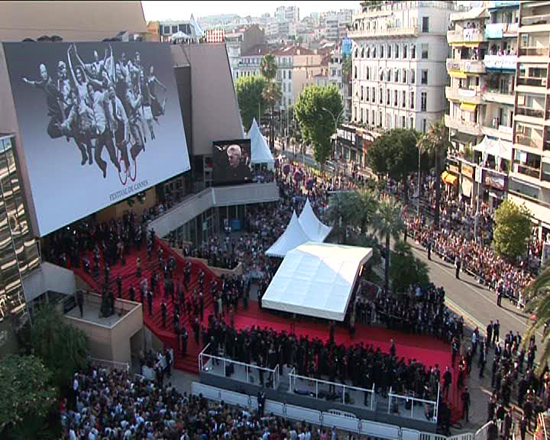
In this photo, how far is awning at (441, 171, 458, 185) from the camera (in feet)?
165

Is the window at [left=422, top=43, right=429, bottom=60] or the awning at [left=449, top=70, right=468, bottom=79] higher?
the window at [left=422, top=43, right=429, bottom=60]

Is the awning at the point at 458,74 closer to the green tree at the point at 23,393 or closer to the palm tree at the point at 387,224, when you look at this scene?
the palm tree at the point at 387,224

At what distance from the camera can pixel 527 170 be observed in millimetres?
39219

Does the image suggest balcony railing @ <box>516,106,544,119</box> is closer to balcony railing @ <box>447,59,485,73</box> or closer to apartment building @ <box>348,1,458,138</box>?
balcony railing @ <box>447,59,485,73</box>

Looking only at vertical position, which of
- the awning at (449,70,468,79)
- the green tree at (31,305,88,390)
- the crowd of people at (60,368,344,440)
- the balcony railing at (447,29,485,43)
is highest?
the balcony railing at (447,29,485,43)

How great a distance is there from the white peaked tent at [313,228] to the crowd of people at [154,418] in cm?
1421

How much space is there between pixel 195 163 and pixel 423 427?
28.1 meters

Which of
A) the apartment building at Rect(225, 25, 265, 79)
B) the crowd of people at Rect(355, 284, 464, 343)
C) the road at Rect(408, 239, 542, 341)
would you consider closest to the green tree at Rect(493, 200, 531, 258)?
the road at Rect(408, 239, 542, 341)

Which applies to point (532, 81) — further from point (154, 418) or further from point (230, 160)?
point (154, 418)

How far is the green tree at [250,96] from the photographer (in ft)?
283

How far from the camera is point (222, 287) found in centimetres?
2958

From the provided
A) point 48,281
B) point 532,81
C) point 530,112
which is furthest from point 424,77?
point 48,281

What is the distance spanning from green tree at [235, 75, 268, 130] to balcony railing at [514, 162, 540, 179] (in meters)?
51.6

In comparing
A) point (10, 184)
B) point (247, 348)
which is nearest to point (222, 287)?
point (247, 348)
